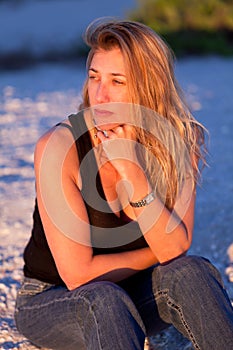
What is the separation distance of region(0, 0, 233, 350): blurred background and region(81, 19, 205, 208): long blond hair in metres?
0.30

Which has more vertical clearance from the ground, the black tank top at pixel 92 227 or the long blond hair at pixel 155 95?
the long blond hair at pixel 155 95

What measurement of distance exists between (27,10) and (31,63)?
8160 millimetres

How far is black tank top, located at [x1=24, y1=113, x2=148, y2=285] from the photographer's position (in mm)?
2246

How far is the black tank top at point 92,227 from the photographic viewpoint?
2.25m

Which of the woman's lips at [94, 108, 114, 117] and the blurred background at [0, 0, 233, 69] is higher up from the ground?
the woman's lips at [94, 108, 114, 117]

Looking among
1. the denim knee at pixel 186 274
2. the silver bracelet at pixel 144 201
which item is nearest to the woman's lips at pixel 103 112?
the silver bracelet at pixel 144 201

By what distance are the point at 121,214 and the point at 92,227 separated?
17 cm

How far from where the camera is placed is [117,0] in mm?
19922

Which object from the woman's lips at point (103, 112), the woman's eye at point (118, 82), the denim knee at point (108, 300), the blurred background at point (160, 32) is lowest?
the blurred background at point (160, 32)

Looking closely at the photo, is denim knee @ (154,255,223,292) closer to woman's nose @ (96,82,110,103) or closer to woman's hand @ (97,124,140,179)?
woman's hand @ (97,124,140,179)

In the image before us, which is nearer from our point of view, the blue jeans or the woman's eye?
the blue jeans

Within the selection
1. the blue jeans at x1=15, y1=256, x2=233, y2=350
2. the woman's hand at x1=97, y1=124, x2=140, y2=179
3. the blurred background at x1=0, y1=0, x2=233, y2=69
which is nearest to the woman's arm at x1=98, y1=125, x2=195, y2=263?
the woman's hand at x1=97, y1=124, x2=140, y2=179

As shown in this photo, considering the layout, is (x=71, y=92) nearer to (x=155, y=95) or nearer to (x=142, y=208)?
(x=155, y=95)

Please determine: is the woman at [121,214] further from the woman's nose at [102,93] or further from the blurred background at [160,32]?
the blurred background at [160,32]
